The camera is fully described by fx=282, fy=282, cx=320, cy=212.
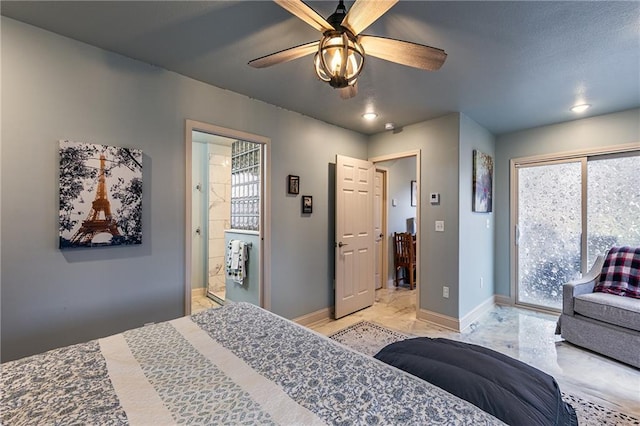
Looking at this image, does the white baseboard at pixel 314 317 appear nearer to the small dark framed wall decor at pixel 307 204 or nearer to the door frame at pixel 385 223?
the small dark framed wall decor at pixel 307 204

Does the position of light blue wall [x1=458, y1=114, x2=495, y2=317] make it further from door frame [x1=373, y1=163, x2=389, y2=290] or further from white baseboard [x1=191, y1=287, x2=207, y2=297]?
white baseboard [x1=191, y1=287, x2=207, y2=297]

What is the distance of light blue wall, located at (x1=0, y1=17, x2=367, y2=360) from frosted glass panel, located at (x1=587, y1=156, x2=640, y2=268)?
4033mm

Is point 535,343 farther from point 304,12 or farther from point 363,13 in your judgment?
point 304,12

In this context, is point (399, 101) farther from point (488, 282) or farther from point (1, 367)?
point (1, 367)

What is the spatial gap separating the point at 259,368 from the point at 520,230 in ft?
13.7

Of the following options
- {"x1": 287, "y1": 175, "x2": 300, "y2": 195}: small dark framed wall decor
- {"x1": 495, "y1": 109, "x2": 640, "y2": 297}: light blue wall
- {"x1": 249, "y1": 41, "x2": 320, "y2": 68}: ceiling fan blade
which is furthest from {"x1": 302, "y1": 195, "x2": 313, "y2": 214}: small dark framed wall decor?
{"x1": 495, "y1": 109, "x2": 640, "y2": 297}: light blue wall

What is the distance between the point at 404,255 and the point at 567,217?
7.48ft

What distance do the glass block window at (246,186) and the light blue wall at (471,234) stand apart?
2.34 m

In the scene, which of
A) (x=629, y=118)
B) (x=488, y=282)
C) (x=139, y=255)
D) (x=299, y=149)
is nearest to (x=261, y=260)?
(x=139, y=255)

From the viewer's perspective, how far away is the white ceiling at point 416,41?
5.20 feet

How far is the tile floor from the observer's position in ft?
6.79

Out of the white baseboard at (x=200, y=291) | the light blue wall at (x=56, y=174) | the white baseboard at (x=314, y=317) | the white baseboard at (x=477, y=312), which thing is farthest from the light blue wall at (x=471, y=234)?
the white baseboard at (x=200, y=291)

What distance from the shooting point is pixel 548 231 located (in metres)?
3.75

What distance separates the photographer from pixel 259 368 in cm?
113
